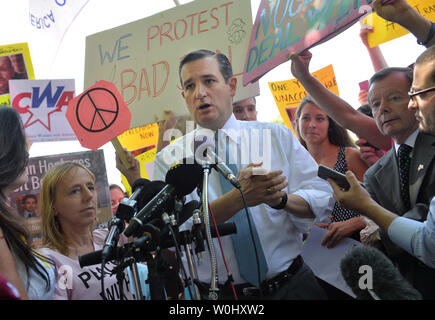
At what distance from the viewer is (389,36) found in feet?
8.79

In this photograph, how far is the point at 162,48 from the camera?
10.6 feet

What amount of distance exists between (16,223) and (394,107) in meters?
1.68

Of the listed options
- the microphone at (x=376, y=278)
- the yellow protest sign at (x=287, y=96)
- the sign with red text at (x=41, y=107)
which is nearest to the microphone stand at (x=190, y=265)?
the microphone at (x=376, y=278)

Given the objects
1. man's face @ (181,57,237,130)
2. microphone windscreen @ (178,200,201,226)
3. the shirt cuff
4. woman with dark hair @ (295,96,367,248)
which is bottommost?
the shirt cuff

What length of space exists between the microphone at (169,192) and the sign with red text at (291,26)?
1346 millimetres

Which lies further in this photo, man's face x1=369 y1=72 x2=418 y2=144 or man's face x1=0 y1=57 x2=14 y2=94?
man's face x1=0 y1=57 x2=14 y2=94

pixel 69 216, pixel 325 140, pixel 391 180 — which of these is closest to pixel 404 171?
pixel 391 180

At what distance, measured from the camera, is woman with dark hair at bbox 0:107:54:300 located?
5.26 ft

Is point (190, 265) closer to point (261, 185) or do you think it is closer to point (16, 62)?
point (261, 185)

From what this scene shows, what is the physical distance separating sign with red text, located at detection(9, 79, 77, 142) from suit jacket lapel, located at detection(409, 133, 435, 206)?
248cm

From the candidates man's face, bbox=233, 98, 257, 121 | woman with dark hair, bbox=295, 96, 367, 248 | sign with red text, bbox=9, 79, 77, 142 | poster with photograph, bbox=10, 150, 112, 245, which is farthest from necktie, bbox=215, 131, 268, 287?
sign with red text, bbox=9, 79, 77, 142

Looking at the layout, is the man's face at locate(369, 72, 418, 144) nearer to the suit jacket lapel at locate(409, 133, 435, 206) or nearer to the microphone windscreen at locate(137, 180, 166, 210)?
the suit jacket lapel at locate(409, 133, 435, 206)

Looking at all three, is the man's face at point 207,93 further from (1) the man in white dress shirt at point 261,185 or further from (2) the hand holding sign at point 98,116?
(2) the hand holding sign at point 98,116
